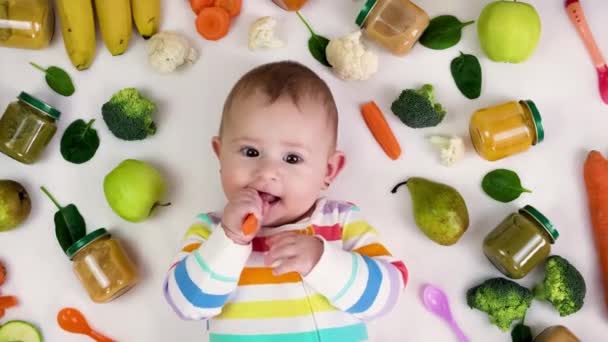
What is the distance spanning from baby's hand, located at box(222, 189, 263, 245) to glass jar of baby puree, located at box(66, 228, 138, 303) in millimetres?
327

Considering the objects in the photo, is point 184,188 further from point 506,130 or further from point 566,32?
point 566,32

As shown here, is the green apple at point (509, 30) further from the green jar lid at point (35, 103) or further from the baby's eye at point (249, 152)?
the green jar lid at point (35, 103)

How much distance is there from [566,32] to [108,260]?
3.21 feet

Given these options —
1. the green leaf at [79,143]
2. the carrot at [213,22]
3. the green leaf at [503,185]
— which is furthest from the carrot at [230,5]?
the green leaf at [503,185]

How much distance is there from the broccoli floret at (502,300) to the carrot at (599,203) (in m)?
0.16

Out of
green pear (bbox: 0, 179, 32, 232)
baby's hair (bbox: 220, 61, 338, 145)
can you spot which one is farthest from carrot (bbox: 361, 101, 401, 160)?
green pear (bbox: 0, 179, 32, 232)

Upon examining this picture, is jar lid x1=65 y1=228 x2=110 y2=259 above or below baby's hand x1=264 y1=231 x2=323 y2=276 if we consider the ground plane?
below

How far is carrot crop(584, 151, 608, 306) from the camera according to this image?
53.4 inches

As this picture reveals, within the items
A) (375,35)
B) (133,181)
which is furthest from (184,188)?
(375,35)

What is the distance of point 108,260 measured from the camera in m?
1.33

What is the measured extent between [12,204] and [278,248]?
57 centimetres

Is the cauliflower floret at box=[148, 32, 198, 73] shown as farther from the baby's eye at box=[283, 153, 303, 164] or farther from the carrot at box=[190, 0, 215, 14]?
the baby's eye at box=[283, 153, 303, 164]

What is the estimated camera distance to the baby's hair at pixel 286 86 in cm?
114

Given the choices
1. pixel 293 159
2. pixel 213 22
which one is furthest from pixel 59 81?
pixel 293 159
